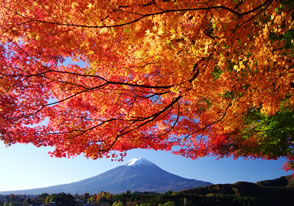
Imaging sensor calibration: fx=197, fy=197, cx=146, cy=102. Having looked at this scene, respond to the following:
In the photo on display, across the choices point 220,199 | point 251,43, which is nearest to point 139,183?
point 220,199

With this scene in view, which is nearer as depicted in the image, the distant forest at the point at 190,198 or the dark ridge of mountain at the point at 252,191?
the distant forest at the point at 190,198

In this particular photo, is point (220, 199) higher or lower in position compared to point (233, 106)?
lower

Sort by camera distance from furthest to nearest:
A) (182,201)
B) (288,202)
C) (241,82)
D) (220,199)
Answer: (288,202) → (220,199) → (182,201) → (241,82)

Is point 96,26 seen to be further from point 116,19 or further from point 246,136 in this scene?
point 246,136

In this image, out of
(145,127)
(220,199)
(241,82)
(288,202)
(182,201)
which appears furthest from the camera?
(288,202)

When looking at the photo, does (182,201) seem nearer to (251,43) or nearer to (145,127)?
(145,127)

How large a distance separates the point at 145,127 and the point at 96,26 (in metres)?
4.90

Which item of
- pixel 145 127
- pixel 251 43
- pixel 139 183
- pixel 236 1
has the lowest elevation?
pixel 139 183

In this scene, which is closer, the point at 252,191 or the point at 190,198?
the point at 190,198

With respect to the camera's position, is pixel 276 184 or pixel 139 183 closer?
pixel 276 184

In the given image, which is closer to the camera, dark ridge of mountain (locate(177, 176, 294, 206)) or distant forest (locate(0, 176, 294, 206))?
distant forest (locate(0, 176, 294, 206))

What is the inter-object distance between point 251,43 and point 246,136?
774cm

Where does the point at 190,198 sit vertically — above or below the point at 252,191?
above

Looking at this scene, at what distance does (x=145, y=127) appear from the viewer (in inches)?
328
